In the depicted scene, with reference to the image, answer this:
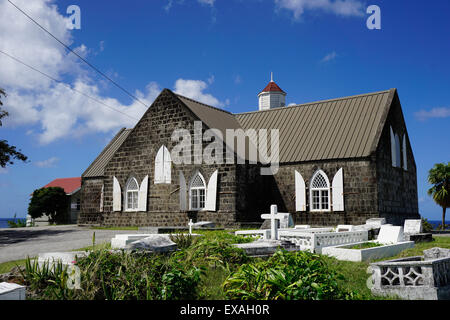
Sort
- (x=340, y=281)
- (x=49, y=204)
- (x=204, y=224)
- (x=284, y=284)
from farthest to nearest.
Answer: (x=49, y=204) < (x=204, y=224) < (x=340, y=281) < (x=284, y=284)

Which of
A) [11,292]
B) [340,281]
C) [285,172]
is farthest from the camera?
[285,172]

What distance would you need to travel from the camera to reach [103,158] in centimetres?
3322

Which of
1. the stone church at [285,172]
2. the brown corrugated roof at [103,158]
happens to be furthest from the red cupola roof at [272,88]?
the brown corrugated roof at [103,158]

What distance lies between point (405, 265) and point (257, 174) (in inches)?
678

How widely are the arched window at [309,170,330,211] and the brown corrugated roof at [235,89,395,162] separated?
1.10 meters

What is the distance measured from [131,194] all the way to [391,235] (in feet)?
58.1

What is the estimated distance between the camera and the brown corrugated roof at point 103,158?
3134cm

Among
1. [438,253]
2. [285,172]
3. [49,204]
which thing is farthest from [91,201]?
[438,253]

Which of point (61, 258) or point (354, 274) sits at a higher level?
point (61, 258)

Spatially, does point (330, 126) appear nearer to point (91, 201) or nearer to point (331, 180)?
point (331, 180)

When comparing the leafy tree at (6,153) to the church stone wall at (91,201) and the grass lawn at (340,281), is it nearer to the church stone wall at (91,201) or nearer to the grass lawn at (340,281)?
the church stone wall at (91,201)

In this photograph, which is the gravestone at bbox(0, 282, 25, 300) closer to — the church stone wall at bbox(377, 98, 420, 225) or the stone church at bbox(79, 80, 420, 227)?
the stone church at bbox(79, 80, 420, 227)

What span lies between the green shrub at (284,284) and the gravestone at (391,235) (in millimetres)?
8369
